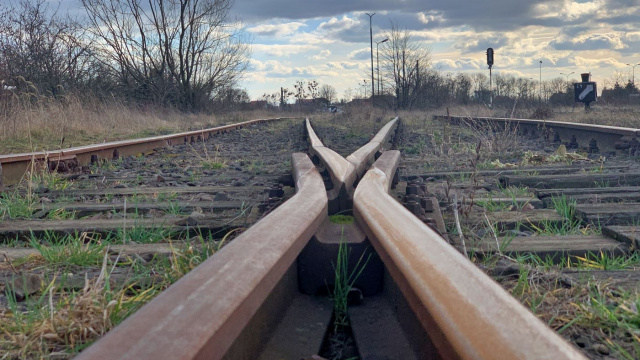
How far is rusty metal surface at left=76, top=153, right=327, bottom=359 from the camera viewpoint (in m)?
0.92

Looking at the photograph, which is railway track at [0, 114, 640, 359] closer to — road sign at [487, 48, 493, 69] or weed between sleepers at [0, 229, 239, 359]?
weed between sleepers at [0, 229, 239, 359]

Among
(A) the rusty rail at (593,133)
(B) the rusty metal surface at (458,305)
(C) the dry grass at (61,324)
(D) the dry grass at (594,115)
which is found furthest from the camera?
(D) the dry grass at (594,115)

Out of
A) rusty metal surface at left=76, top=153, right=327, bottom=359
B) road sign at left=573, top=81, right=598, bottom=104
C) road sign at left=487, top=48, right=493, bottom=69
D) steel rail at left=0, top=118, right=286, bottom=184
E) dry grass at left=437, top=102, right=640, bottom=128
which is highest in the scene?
road sign at left=487, top=48, right=493, bottom=69

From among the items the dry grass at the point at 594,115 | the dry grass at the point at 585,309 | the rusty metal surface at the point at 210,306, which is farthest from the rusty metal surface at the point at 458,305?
the dry grass at the point at 594,115

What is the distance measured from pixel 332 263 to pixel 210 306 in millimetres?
942

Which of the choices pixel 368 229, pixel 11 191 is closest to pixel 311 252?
pixel 368 229

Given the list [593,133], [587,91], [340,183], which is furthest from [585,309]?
[587,91]

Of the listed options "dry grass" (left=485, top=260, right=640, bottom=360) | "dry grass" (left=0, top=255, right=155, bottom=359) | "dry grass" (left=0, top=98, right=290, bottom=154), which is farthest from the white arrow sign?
"dry grass" (left=0, top=255, right=155, bottom=359)

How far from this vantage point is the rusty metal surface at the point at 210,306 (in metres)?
0.92

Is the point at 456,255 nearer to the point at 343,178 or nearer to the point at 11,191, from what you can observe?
the point at 343,178

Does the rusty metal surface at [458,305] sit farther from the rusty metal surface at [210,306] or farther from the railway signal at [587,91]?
the railway signal at [587,91]

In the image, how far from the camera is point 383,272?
1.96 meters

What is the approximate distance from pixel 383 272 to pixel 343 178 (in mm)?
983

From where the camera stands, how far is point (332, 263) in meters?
2.00
